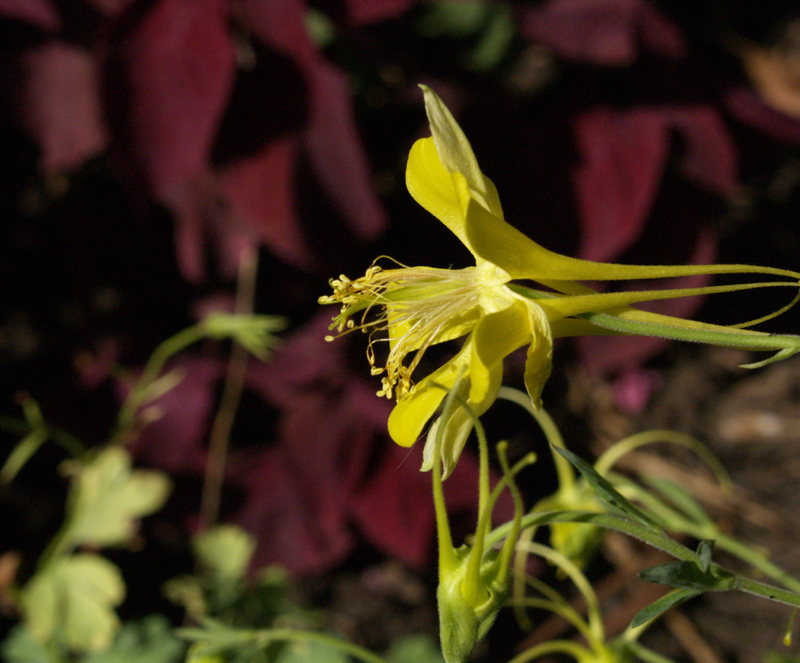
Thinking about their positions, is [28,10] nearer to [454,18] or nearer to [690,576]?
[454,18]

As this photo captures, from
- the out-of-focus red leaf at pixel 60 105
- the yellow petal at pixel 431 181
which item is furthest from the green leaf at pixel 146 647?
the yellow petal at pixel 431 181

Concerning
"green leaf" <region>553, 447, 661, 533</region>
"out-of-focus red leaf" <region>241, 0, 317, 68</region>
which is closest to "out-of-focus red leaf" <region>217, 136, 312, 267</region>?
"out-of-focus red leaf" <region>241, 0, 317, 68</region>

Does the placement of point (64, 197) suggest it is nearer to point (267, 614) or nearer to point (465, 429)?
point (267, 614)

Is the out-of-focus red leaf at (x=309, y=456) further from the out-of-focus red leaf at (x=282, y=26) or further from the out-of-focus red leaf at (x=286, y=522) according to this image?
the out-of-focus red leaf at (x=282, y=26)

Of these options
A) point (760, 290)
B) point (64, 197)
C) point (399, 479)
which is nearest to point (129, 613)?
point (399, 479)

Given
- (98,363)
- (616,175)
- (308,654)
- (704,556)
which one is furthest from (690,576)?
(98,363)

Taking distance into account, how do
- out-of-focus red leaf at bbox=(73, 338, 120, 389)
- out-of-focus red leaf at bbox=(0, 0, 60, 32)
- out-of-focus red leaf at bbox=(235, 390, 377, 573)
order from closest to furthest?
out-of-focus red leaf at bbox=(0, 0, 60, 32) < out-of-focus red leaf at bbox=(235, 390, 377, 573) < out-of-focus red leaf at bbox=(73, 338, 120, 389)

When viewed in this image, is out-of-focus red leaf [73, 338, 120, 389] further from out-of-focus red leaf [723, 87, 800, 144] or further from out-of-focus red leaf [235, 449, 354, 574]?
out-of-focus red leaf [723, 87, 800, 144]
